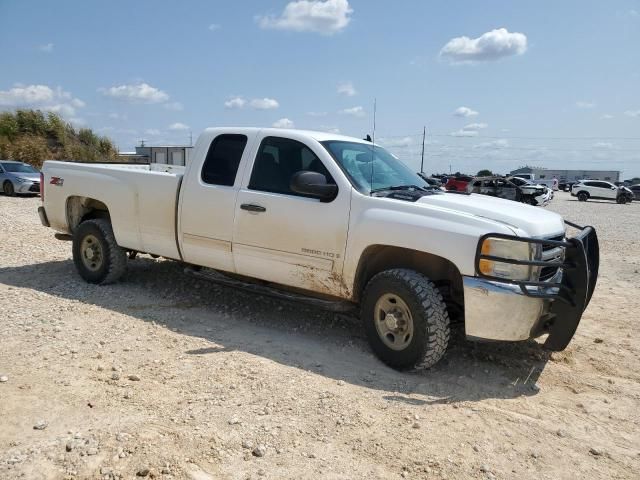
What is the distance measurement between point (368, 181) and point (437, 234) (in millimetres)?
987

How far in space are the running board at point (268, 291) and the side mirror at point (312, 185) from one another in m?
0.99

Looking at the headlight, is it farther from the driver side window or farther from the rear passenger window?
the rear passenger window

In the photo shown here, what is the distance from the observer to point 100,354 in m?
4.49

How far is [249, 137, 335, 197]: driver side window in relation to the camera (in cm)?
504

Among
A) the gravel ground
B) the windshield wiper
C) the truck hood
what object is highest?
the windshield wiper

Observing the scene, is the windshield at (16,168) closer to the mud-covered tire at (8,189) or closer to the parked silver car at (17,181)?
the parked silver car at (17,181)

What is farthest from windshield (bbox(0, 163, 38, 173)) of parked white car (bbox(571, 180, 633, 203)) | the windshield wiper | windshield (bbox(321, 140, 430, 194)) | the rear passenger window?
parked white car (bbox(571, 180, 633, 203))

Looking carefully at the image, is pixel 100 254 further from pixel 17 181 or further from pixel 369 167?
pixel 17 181

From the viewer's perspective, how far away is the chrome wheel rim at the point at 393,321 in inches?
171

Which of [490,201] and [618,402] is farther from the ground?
[490,201]

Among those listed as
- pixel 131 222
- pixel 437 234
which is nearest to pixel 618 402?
pixel 437 234

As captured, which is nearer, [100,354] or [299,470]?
[299,470]

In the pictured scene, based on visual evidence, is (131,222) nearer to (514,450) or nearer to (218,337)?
(218,337)

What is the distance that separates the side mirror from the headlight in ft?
4.59
